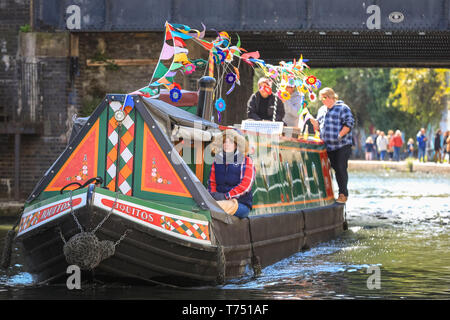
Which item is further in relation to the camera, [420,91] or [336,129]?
[420,91]

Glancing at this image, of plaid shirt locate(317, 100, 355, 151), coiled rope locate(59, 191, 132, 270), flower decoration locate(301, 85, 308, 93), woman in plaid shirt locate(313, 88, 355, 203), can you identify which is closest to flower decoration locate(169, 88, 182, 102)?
coiled rope locate(59, 191, 132, 270)

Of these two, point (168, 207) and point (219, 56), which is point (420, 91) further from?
point (168, 207)

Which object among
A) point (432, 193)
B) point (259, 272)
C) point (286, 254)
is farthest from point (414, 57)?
point (259, 272)

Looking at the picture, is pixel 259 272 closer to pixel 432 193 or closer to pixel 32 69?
A: pixel 32 69

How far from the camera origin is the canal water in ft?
33.6

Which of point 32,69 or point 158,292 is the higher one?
point 32,69

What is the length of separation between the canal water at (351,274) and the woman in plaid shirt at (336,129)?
3.92 feet

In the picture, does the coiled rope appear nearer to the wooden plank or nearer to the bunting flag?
the bunting flag

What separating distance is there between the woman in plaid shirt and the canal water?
1.20 metres

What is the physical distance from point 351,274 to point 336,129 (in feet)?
15.6

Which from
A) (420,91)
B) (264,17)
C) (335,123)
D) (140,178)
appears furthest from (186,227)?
(420,91)

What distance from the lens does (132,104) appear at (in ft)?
34.4

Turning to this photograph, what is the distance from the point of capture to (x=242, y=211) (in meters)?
11.3
